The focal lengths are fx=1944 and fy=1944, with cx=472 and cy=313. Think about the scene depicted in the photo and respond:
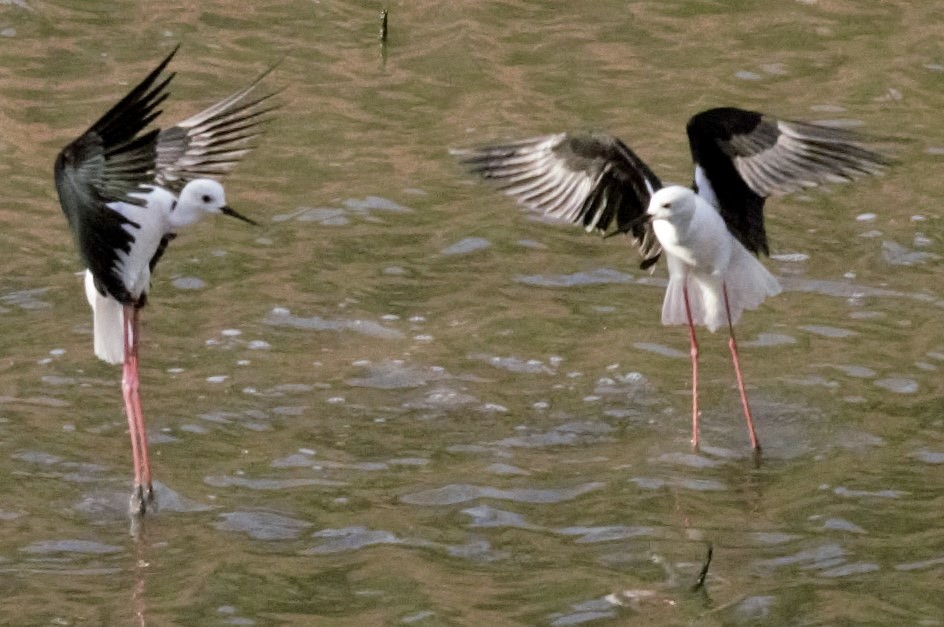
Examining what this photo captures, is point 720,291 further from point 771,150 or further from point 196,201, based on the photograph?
point 196,201

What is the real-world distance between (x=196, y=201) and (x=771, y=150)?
258 cm

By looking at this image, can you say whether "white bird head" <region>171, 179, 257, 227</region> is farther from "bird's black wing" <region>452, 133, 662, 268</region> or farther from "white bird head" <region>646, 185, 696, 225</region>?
"white bird head" <region>646, 185, 696, 225</region>

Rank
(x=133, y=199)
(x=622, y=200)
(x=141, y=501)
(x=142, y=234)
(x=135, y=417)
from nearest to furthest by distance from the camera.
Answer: (x=133, y=199), (x=141, y=501), (x=142, y=234), (x=135, y=417), (x=622, y=200)

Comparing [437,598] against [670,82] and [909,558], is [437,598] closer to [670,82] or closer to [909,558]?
[909,558]

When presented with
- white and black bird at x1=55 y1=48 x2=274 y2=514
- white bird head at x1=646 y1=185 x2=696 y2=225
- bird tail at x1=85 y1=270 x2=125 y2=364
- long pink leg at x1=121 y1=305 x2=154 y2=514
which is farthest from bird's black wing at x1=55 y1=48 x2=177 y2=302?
white bird head at x1=646 y1=185 x2=696 y2=225

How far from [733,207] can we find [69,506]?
3329mm

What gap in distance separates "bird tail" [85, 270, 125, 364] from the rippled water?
38 centimetres

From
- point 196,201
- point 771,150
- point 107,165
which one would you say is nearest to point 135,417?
point 196,201

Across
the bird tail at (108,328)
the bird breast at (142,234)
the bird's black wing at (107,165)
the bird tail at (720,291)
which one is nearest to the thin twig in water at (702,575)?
the bird tail at (720,291)

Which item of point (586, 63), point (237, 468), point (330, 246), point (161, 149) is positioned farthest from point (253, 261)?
point (586, 63)

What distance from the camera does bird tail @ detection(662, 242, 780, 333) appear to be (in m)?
9.03

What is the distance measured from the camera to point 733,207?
909 cm

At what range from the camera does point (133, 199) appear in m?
7.41

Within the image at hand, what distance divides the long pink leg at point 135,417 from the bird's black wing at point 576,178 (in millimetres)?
1781
